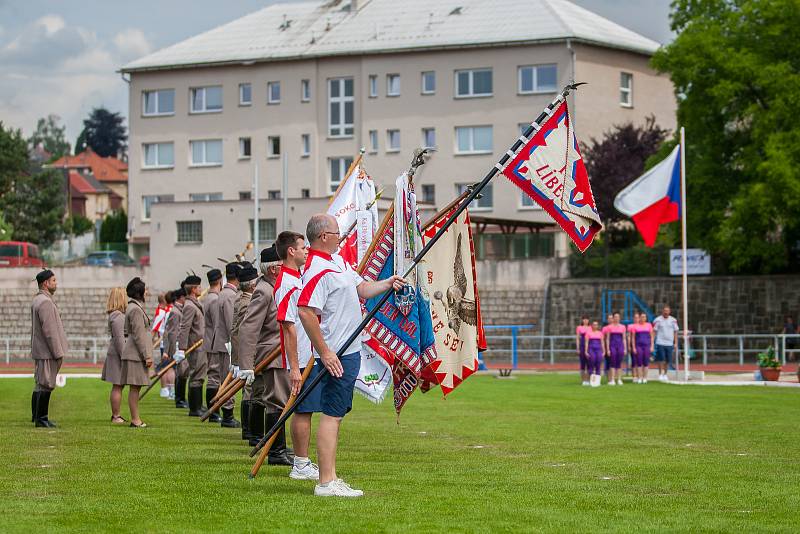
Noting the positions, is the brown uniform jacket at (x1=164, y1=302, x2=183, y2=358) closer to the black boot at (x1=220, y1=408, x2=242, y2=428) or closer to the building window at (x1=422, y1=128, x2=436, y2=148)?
the black boot at (x1=220, y1=408, x2=242, y2=428)

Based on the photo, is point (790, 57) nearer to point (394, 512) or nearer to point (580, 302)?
point (580, 302)

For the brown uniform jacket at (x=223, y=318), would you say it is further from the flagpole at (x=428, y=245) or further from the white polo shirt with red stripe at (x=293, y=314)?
the white polo shirt with red stripe at (x=293, y=314)

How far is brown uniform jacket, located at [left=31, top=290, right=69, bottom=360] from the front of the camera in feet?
63.2

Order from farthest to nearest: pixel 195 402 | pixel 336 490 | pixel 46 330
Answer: pixel 195 402, pixel 46 330, pixel 336 490

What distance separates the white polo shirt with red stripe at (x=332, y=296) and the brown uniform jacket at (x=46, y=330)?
8.33 meters

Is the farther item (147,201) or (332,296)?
(147,201)

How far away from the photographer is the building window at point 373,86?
74.2m

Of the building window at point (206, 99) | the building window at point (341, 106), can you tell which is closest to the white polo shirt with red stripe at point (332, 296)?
the building window at point (341, 106)

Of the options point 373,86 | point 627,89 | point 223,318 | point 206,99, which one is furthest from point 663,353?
point 206,99

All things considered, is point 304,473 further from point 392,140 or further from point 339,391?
point 392,140

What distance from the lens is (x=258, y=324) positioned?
15.6 metres

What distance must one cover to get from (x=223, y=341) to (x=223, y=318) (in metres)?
0.65

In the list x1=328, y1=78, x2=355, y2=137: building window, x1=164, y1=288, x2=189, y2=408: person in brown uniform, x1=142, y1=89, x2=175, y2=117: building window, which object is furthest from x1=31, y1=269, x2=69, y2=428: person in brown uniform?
x1=142, y1=89, x2=175, y2=117: building window

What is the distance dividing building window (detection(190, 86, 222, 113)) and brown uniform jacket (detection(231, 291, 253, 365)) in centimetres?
6307
